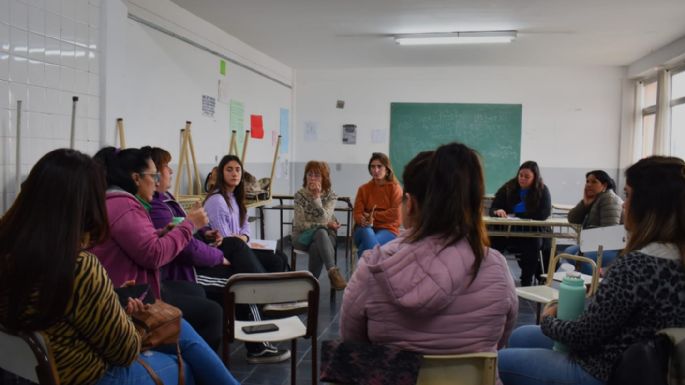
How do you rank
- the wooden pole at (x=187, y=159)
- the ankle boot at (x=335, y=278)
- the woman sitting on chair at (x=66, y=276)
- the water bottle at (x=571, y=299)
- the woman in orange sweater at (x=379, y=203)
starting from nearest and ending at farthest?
1. the woman sitting on chair at (x=66, y=276)
2. the water bottle at (x=571, y=299)
3. the ankle boot at (x=335, y=278)
4. the wooden pole at (x=187, y=159)
5. the woman in orange sweater at (x=379, y=203)

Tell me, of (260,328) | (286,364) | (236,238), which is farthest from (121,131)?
(260,328)

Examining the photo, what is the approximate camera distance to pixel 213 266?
3.39 m

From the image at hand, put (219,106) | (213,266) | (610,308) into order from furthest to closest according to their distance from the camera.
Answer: (219,106)
(213,266)
(610,308)

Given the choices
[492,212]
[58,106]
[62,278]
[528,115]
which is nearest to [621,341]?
[62,278]

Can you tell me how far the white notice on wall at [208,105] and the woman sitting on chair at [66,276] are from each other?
3978 millimetres

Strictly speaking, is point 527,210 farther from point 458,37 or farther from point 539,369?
point 539,369

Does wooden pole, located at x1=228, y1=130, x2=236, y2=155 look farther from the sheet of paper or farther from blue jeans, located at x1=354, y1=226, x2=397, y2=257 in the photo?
the sheet of paper

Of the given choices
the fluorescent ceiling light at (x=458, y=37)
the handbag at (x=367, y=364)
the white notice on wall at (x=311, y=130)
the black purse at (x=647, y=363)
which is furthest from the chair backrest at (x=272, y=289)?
the white notice on wall at (x=311, y=130)

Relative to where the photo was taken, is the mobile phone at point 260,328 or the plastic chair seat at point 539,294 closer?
the mobile phone at point 260,328

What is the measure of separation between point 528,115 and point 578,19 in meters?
2.84

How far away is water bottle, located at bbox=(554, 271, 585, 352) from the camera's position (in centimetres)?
186

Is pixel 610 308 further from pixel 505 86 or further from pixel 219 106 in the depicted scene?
pixel 505 86

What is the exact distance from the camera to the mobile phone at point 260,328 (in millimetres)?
2496

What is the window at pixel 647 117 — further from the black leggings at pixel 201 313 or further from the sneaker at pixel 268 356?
the black leggings at pixel 201 313
